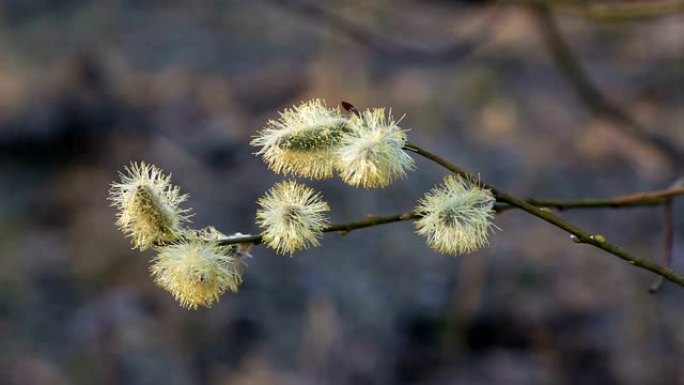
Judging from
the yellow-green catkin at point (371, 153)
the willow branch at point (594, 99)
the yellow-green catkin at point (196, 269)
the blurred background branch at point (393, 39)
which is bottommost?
the yellow-green catkin at point (196, 269)

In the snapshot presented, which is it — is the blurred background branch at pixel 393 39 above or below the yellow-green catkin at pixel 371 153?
above

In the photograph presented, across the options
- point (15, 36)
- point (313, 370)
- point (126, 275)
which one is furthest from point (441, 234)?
point (15, 36)

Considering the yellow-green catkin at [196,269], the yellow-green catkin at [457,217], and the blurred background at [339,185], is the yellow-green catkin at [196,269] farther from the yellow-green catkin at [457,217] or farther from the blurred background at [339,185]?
the blurred background at [339,185]

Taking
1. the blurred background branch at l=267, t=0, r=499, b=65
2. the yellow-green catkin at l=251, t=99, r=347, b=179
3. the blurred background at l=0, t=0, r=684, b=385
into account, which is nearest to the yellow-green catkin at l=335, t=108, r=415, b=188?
the yellow-green catkin at l=251, t=99, r=347, b=179

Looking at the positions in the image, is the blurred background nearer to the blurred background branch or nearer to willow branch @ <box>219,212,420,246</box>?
the blurred background branch

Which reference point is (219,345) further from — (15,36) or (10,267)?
(15,36)

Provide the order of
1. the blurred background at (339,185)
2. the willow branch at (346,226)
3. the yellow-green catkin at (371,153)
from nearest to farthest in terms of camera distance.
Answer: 1. the yellow-green catkin at (371,153)
2. the willow branch at (346,226)
3. the blurred background at (339,185)

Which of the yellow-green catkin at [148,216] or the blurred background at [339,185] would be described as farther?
the blurred background at [339,185]

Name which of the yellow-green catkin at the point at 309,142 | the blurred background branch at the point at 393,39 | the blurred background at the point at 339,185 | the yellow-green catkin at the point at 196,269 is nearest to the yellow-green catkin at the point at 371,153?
the yellow-green catkin at the point at 309,142

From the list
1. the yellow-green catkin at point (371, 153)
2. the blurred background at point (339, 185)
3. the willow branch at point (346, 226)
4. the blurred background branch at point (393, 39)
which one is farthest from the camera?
the blurred background at point (339, 185)

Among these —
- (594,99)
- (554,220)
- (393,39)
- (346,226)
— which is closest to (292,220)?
(346,226)
